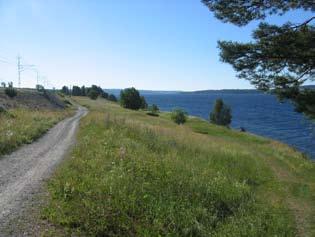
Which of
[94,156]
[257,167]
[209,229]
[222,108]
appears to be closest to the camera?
[209,229]

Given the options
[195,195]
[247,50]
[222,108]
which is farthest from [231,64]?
[222,108]

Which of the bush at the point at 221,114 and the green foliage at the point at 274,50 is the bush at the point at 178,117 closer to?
the bush at the point at 221,114

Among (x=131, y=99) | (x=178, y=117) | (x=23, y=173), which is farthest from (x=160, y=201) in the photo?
(x=131, y=99)

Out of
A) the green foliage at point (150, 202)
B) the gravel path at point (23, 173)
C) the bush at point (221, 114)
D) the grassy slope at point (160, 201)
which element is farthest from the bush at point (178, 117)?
the green foliage at point (150, 202)

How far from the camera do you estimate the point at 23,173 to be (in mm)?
12430

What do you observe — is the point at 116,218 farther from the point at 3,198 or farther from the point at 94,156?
the point at 94,156

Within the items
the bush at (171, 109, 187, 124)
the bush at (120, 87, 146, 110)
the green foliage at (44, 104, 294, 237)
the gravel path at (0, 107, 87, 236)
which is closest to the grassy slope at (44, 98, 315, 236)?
the green foliage at (44, 104, 294, 237)

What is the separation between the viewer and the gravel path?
866cm

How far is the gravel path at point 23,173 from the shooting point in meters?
8.66

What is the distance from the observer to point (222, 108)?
10350 centimetres

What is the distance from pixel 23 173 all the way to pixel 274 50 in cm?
975

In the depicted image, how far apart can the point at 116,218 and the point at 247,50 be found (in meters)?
10.2

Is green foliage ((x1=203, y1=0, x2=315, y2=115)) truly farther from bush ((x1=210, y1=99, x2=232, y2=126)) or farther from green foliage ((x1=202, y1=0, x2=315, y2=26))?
bush ((x1=210, y1=99, x2=232, y2=126))

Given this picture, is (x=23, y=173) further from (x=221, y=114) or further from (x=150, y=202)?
(x=221, y=114)
